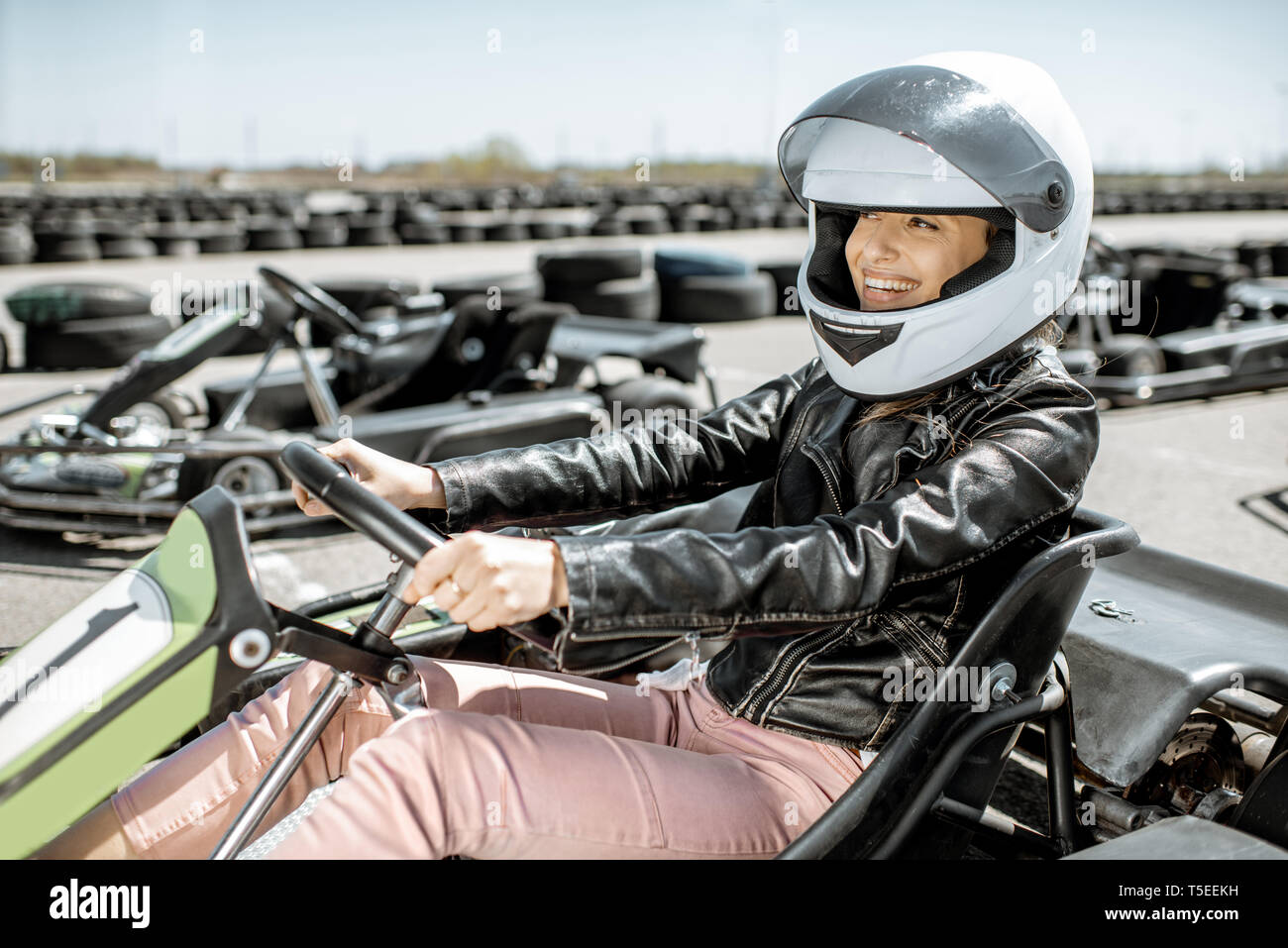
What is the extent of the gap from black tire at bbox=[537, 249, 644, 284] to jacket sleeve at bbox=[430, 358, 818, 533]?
5263 mm

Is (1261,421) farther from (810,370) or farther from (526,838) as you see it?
(526,838)

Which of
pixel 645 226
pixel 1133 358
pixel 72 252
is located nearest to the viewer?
pixel 1133 358

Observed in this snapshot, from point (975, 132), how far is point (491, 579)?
0.87 meters

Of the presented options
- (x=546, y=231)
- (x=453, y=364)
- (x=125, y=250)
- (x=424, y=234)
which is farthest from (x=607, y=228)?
(x=453, y=364)

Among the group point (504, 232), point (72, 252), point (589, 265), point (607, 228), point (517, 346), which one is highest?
point (607, 228)

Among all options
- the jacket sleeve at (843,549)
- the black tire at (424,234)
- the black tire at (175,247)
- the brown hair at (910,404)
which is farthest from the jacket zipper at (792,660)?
the black tire at (424,234)

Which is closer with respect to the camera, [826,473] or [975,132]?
[975,132]

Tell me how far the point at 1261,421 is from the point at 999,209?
5.26 metres

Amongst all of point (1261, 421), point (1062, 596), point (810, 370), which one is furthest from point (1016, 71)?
point (1261, 421)

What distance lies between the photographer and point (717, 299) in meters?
8.60

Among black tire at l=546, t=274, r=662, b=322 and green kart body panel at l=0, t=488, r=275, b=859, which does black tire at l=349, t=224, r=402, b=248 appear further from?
green kart body panel at l=0, t=488, r=275, b=859

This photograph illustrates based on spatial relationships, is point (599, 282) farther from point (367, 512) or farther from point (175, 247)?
point (175, 247)

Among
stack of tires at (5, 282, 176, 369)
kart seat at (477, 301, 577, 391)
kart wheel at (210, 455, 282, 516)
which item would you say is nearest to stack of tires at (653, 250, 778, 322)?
stack of tires at (5, 282, 176, 369)

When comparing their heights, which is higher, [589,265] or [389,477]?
[589,265]
